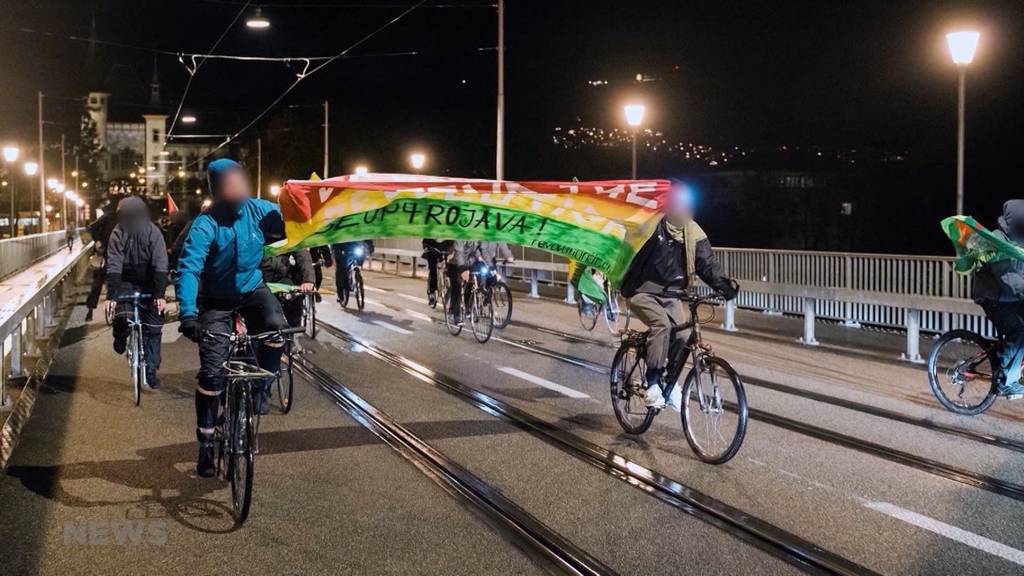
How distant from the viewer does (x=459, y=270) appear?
16312 mm

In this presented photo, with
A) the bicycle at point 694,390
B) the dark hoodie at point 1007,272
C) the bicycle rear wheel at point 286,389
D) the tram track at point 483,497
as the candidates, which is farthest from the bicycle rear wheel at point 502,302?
the dark hoodie at point 1007,272

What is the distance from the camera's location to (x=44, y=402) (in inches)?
402

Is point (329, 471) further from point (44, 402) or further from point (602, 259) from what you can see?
point (44, 402)

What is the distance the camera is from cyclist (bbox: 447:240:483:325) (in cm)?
1616

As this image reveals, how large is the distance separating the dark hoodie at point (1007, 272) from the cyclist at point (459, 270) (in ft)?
26.7

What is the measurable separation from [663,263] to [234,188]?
3.22 metres

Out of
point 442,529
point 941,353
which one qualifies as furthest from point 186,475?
point 941,353

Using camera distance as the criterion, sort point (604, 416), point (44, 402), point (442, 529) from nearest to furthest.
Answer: point (442, 529) < point (604, 416) < point (44, 402)

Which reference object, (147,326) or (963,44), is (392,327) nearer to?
(147,326)

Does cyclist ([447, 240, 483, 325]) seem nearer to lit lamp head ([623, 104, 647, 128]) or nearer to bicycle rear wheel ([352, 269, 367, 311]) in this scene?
bicycle rear wheel ([352, 269, 367, 311])

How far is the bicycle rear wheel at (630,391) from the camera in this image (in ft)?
27.6

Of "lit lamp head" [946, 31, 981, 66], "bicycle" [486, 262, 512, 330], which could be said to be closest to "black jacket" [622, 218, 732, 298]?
"bicycle" [486, 262, 512, 330]

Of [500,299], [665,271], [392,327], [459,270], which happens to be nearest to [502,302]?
[500,299]

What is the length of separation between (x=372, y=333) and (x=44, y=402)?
6558 millimetres
